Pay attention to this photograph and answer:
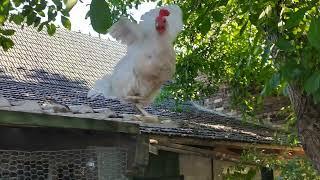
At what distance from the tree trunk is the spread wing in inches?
76.1

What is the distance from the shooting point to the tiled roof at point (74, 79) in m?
5.72

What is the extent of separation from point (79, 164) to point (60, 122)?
52 cm

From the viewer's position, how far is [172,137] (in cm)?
528

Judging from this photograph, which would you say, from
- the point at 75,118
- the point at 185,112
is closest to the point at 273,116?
the point at 185,112

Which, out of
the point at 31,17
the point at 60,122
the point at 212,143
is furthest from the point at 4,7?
the point at 212,143

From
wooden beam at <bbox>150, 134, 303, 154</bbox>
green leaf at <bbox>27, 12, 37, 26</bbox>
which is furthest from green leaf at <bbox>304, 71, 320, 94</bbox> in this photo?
wooden beam at <bbox>150, 134, 303, 154</bbox>

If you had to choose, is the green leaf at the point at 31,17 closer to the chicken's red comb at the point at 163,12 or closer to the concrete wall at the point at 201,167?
the chicken's red comb at the point at 163,12

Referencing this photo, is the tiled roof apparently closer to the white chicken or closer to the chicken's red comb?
the white chicken

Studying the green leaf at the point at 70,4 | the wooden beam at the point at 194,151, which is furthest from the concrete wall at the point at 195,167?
the green leaf at the point at 70,4

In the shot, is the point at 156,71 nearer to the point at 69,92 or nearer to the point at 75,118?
the point at 75,118

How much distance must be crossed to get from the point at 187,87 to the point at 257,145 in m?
1.28

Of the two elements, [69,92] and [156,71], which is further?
[69,92]

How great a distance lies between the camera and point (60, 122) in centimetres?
360

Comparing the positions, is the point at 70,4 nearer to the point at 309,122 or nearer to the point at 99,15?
the point at 99,15
